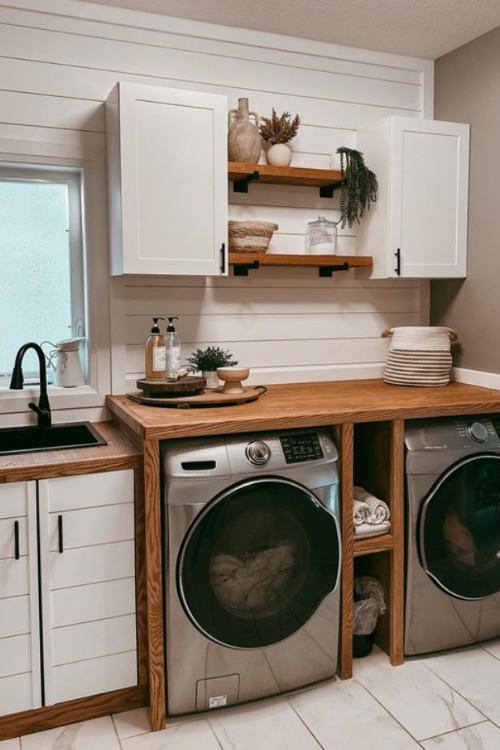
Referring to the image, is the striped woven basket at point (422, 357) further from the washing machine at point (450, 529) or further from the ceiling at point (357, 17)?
the ceiling at point (357, 17)

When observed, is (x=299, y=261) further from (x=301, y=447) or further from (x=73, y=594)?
(x=73, y=594)

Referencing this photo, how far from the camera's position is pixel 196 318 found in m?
2.91

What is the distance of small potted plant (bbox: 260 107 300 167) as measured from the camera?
285 cm

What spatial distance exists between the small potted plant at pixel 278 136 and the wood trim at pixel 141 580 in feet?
4.80

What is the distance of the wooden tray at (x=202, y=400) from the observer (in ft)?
7.93

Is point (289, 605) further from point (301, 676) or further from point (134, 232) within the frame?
point (134, 232)

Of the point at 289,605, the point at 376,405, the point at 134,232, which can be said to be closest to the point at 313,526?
the point at 289,605

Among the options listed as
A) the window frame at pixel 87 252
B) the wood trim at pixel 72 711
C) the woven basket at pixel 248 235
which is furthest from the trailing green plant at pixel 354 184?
the wood trim at pixel 72 711

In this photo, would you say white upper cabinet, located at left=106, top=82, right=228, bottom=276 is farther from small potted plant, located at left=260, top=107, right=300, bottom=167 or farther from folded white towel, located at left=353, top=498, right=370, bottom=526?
folded white towel, located at left=353, top=498, right=370, bottom=526

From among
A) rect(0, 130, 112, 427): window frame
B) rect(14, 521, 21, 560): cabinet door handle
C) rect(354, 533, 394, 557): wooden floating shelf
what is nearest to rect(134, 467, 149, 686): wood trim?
rect(14, 521, 21, 560): cabinet door handle

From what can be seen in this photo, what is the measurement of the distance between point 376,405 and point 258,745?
1.19 m

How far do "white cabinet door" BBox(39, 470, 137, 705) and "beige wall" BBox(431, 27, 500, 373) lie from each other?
173 centimetres

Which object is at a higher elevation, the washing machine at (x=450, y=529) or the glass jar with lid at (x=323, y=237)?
the glass jar with lid at (x=323, y=237)

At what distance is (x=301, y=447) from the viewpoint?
230cm
